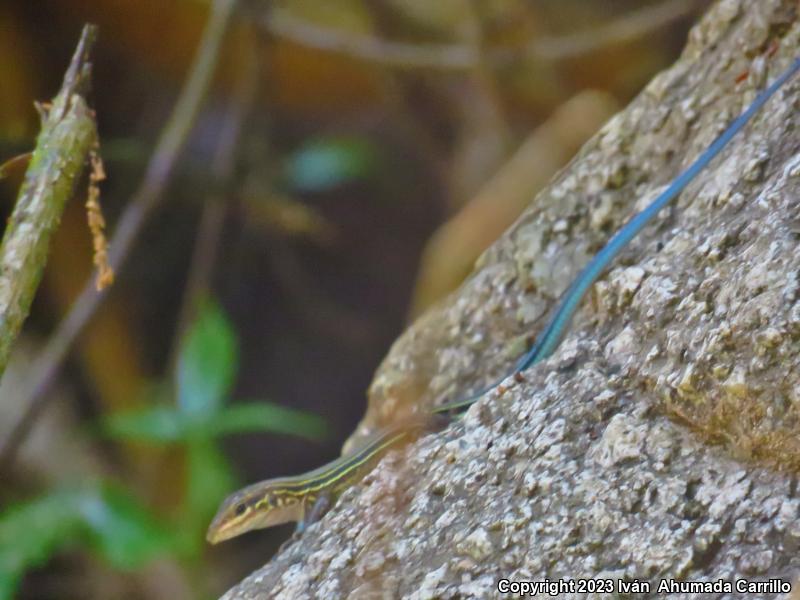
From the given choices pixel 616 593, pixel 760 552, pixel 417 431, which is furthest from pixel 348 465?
pixel 760 552

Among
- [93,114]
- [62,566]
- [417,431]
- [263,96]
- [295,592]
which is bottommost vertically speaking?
[295,592]

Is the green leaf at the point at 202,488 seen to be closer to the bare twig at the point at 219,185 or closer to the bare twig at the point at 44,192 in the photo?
the bare twig at the point at 219,185

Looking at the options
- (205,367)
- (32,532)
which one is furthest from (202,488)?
(32,532)

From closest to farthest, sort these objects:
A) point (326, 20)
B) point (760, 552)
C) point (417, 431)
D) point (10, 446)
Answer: point (760, 552), point (417, 431), point (10, 446), point (326, 20)

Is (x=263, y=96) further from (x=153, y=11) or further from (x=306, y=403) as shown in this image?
(x=306, y=403)

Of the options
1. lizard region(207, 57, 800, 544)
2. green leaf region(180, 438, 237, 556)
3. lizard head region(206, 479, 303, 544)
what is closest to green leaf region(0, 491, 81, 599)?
green leaf region(180, 438, 237, 556)

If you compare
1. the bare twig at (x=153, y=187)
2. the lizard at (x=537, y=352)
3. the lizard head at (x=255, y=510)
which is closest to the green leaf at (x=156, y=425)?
the bare twig at (x=153, y=187)

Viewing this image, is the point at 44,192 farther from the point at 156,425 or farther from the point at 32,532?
the point at 32,532
